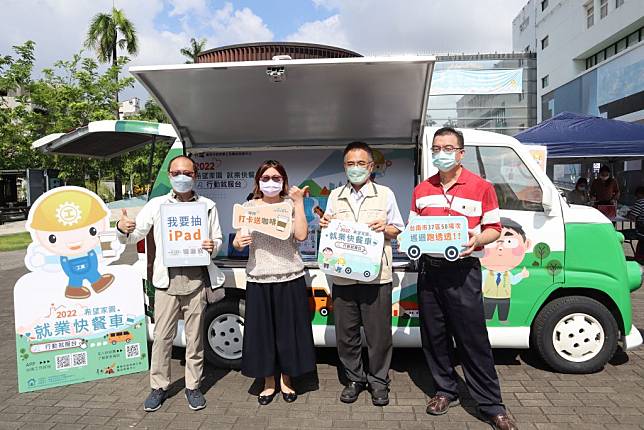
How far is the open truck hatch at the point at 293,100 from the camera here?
3.60 meters

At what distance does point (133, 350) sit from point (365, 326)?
6.87 ft

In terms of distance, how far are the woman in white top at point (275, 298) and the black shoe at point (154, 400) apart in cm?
65

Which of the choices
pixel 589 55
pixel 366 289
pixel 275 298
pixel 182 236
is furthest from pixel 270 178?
pixel 589 55

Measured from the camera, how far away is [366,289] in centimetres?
356

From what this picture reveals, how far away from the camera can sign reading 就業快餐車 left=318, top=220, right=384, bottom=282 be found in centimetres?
341

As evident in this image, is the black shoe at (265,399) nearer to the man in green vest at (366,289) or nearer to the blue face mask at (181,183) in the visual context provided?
the man in green vest at (366,289)

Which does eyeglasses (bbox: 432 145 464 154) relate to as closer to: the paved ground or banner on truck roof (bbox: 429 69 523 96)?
the paved ground

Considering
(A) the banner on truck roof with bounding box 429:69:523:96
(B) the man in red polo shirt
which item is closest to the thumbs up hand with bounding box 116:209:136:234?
(B) the man in red polo shirt

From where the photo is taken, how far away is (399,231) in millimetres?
3541

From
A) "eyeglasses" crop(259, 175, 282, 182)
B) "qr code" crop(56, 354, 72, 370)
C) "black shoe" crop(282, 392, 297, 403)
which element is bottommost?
"black shoe" crop(282, 392, 297, 403)

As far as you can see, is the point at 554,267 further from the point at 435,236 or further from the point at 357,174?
the point at 357,174

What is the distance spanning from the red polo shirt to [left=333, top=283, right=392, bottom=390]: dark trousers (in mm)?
721

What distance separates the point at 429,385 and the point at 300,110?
264 centimetres

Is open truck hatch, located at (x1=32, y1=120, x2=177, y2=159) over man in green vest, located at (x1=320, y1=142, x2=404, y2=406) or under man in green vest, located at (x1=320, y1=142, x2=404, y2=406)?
over
